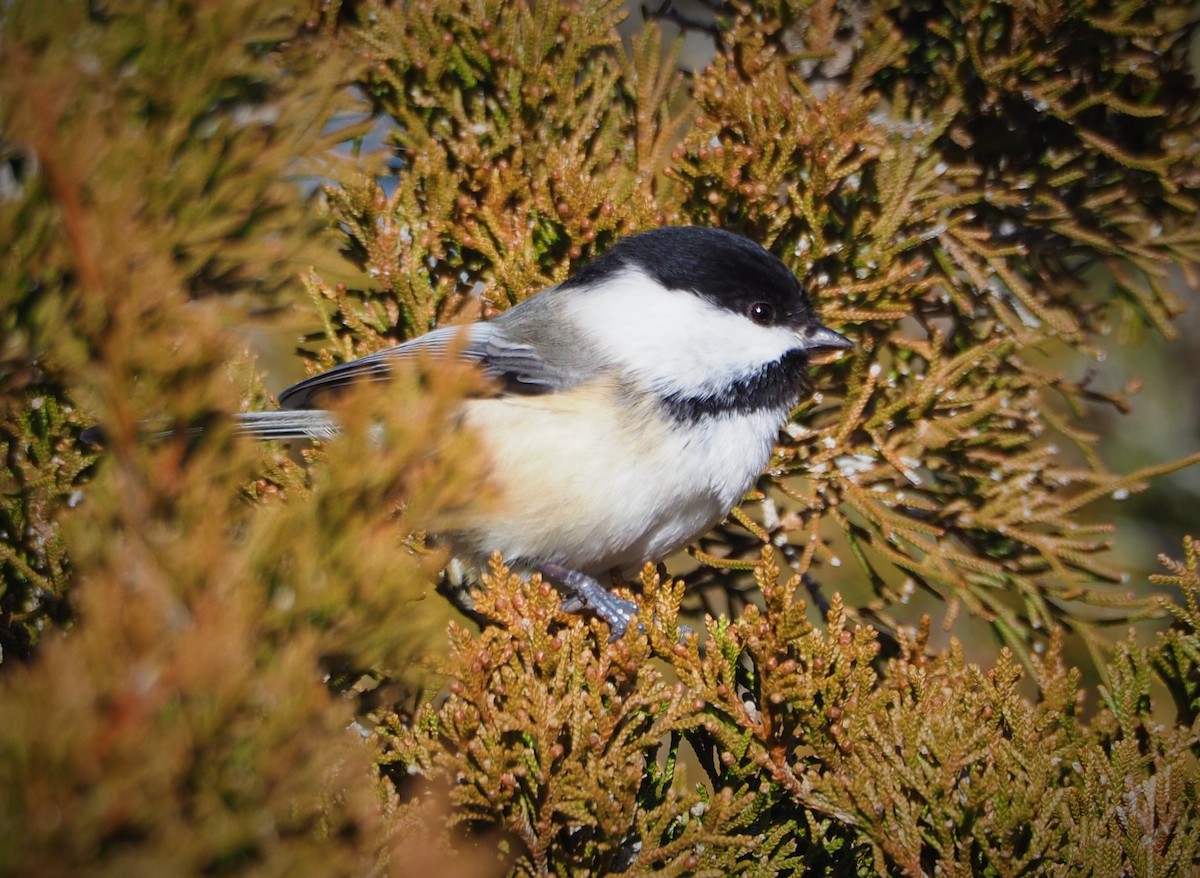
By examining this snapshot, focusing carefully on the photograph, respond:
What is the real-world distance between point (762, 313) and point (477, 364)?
1.53ft

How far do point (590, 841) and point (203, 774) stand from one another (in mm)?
493

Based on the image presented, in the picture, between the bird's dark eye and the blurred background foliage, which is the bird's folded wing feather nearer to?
the blurred background foliage

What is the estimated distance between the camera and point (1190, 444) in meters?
2.89

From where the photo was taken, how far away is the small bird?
4.05ft

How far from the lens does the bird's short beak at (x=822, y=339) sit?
1.30 meters

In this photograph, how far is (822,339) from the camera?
51.6 inches

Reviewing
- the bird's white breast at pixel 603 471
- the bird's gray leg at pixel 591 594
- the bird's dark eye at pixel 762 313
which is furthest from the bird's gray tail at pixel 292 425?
the bird's dark eye at pixel 762 313

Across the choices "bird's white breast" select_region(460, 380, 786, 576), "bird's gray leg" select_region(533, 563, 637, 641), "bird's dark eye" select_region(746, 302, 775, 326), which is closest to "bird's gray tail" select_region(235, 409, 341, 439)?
"bird's white breast" select_region(460, 380, 786, 576)

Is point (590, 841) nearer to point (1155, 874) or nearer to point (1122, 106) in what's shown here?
point (1155, 874)

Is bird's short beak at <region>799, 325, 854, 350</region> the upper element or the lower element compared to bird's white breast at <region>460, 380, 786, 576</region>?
upper

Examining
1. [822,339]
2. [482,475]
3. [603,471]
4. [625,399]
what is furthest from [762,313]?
[482,475]

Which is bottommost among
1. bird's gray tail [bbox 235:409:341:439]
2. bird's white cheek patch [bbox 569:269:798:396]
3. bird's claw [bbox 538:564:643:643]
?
bird's claw [bbox 538:564:643:643]

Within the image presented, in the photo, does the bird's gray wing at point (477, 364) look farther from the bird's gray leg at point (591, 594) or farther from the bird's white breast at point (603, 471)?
the bird's gray leg at point (591, 594)

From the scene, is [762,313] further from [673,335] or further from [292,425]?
[292,425]
